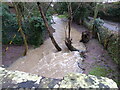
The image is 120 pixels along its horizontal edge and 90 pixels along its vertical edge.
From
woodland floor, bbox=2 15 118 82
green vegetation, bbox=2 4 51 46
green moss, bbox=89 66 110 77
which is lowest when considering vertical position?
green moss, bbox=89 66 110 77

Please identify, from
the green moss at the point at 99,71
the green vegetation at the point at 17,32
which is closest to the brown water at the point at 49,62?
the green moss at the point at 99,71

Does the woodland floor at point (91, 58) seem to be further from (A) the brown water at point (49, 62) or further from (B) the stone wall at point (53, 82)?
(B) the stone wall at point (53, 82)

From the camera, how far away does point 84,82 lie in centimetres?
89

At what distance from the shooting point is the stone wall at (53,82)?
87cm

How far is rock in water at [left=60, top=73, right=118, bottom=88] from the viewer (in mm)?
861

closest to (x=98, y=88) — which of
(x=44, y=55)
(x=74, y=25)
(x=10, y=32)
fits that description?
(x=44, y=55)

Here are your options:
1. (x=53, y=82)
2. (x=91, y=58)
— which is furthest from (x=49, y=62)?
(x=53, y=82)

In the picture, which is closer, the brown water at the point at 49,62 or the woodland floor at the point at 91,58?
the woodland floor at the point at 91,58

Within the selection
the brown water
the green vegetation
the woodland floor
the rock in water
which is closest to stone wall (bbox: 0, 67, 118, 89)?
the rock in water

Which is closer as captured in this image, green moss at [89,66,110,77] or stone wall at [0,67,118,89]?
stone wall at [0,67,118,89]

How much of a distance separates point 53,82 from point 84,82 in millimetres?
229

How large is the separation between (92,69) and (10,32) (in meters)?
6.14

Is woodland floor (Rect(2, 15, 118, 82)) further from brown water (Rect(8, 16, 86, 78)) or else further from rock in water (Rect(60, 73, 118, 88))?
rock in water (Rect(60, 73, 118, 88))

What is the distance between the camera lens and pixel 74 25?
14.0 m
